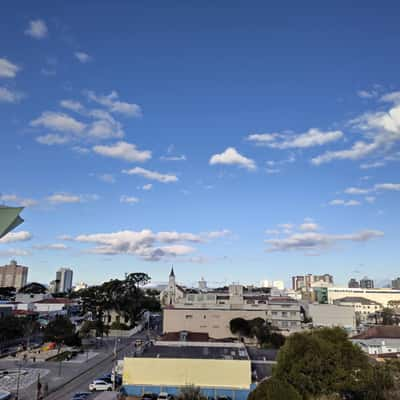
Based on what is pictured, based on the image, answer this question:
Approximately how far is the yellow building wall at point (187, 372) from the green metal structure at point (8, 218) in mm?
14855

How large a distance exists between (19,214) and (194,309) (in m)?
41.3

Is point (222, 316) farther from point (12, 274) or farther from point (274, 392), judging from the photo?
point (12, 274)

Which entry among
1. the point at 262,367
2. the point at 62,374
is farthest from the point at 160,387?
the point at 62,374

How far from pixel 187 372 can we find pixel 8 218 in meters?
17.2

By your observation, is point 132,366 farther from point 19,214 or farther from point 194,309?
point 194,309

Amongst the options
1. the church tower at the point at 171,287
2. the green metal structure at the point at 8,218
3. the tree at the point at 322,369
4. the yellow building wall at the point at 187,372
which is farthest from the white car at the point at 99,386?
the church tower at the point at 171,287

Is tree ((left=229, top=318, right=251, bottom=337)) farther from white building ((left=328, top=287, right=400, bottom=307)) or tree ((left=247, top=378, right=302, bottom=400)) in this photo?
white building ((left=328, top=287, right=400, bottom=307))

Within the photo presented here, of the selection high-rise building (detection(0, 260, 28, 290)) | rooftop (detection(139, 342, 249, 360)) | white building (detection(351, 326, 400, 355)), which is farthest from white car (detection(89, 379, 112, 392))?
high-rise building (detection(0, 260, 28, 290))

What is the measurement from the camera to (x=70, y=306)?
83.7m

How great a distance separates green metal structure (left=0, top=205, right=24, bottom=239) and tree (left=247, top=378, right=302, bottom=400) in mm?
13941

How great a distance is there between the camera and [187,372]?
2819 cm

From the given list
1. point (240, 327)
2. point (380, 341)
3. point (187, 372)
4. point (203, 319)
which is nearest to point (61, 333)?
point (203, 319)

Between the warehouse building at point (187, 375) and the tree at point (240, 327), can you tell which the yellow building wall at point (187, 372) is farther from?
the tree at point (240, 327)

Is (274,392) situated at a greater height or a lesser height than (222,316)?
lesser
